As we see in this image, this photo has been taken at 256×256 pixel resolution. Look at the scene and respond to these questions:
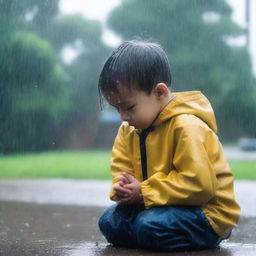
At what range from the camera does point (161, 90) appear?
2240 millimetres

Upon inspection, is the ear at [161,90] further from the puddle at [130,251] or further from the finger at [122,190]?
the puddle at [130,251]

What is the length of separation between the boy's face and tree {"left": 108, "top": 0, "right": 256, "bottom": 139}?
648cm

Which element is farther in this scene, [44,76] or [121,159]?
[44,76]

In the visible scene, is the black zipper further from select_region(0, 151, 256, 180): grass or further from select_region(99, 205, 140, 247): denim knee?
select_region(0, 151, 256, 180): grass

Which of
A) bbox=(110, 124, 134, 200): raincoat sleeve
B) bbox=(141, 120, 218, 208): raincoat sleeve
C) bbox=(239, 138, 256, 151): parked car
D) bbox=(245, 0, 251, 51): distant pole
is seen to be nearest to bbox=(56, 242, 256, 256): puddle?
bbox=(141, 120, 218, 208): raincoat sleeve

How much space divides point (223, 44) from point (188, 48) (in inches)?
27.2

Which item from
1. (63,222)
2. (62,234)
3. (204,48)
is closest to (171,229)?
(62,234)

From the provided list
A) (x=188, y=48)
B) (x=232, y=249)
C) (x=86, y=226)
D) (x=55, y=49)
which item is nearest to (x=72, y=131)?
(x=55, y=49)

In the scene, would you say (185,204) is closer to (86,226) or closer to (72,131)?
(86,226)

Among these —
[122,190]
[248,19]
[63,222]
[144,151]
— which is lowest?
[63,222]

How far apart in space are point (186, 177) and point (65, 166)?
6804 millimetres

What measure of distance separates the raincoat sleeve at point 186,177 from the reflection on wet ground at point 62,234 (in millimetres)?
200

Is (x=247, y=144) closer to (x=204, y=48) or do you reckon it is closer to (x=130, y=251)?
(x=204, y=48)

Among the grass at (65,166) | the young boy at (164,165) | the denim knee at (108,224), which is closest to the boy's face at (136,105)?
the young boy at (164,165)
